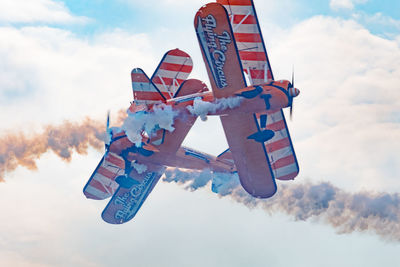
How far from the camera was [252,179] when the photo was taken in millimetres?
36250

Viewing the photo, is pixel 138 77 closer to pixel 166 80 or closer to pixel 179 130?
pixel 179 130

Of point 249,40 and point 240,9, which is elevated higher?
point 240,9

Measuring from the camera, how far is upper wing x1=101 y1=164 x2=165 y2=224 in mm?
41500

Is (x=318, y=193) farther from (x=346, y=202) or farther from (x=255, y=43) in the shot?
(x=255, y=43)

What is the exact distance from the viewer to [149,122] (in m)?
36.4

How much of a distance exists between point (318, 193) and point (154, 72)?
11.1 m

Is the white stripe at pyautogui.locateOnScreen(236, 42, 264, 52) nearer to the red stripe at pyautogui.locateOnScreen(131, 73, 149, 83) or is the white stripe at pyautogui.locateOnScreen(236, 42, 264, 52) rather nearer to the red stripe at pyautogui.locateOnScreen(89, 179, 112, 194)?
the red stripe at pyautogui.locateOnScreen(131, 73, 149, 83)

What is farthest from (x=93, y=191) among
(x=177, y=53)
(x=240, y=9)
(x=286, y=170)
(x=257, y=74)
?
(x=240, y=9)

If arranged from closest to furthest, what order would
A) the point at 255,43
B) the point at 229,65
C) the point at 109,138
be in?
the point at 229,65 → the point at 255,43 → the point at 109,138

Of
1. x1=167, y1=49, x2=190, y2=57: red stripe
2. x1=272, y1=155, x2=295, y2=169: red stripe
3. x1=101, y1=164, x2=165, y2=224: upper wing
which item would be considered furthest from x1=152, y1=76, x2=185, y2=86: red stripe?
x1=272, y1=155, x2=295, y2=169: red stripe

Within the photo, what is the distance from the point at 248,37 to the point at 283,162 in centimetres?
678

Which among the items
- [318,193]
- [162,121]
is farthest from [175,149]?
[318,193]

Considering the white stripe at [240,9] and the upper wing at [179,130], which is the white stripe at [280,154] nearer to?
the upper wing at [179,130]

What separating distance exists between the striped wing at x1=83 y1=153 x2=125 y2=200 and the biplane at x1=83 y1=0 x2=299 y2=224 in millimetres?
56
